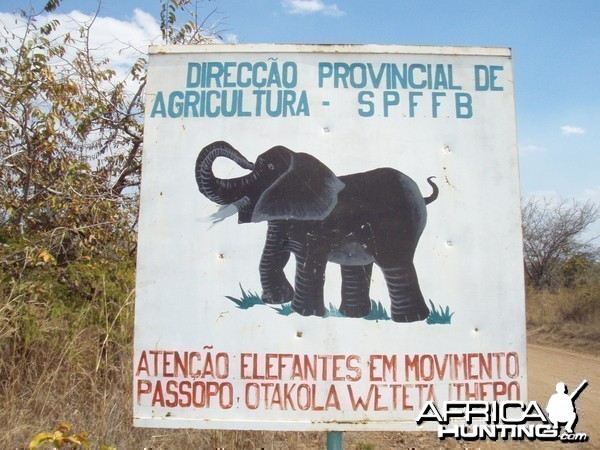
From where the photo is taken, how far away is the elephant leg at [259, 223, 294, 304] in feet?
7.79

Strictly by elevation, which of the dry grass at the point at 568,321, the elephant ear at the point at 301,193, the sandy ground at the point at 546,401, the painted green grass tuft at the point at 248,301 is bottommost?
the sandy ground at the point at 546,401

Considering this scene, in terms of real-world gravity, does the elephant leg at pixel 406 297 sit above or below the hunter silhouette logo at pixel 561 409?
above

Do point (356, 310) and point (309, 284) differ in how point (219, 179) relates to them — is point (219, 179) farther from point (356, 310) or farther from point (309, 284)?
point (356, 310)

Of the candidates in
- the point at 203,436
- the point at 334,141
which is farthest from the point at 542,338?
the point at 334,141

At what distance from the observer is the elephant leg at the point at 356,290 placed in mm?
2352

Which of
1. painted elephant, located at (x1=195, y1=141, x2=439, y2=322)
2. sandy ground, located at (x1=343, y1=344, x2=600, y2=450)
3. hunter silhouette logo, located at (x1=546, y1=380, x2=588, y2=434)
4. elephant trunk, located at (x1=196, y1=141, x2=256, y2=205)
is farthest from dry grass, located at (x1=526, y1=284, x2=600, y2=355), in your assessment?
elephant trunk, located at (x1=196, y1=141, x2=256, y2=205)

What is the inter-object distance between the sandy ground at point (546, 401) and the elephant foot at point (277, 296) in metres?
2.49

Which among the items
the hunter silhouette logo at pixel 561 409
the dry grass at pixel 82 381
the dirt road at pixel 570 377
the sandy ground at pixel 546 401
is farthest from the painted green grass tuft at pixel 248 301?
the dirt road at pixel 570 377

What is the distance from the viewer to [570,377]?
7699 millimetres

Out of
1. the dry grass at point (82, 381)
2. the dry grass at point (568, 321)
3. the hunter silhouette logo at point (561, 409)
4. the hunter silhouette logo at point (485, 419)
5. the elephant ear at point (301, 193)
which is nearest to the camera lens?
the hunter silhouette logo at point (485, 419)

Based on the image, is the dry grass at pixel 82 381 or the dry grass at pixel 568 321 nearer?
the dry grass at pixel 82 381

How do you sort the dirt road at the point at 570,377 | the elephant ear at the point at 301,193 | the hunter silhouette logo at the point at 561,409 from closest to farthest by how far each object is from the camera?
the elephant ear at the point at 301,193 < the hunter silhouette logo at the point at 561,409 < the dirt road at the point at 570,377

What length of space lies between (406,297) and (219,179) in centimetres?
100

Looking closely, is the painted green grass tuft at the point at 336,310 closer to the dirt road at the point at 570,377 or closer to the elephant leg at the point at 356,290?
the elephant leg at the point at 356,290
